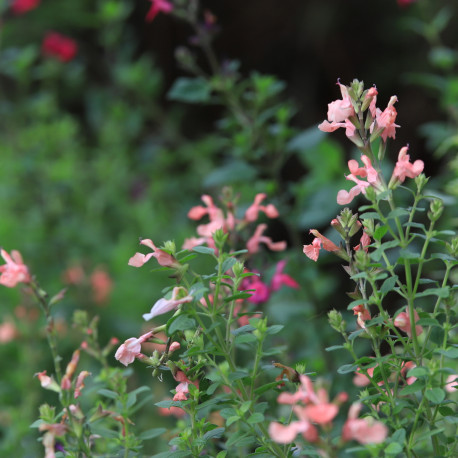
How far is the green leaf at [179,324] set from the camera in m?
0.68

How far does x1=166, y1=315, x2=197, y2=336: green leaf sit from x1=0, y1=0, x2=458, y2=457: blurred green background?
0.41 m

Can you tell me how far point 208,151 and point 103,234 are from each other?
1.73 feet

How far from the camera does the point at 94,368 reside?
2090 mm

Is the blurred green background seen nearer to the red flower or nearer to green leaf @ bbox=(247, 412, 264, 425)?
the red flower

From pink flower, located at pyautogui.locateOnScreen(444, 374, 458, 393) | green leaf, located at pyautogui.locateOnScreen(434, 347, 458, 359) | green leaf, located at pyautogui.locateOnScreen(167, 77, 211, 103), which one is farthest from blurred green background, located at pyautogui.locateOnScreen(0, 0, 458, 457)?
green leaf, located at pyautogui.locateOnScreen(434, 347, 458, 359)

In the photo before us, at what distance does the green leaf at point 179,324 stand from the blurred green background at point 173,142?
41cm

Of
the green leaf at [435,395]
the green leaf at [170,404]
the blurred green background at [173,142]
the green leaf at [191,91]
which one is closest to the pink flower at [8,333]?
the blurred green background at [173,142]

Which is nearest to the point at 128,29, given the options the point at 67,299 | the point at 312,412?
the point at 67,299

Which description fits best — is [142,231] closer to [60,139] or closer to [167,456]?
[60,139]

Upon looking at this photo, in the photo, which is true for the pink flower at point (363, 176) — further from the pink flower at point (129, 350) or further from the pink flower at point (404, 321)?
the pink flower at point (129, 350)

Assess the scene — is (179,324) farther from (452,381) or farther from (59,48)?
(59,48)

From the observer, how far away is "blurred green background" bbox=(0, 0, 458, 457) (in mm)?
1609

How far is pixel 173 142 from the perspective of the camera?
2686mm

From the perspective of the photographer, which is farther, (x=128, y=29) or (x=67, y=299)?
(x=128, y=29)
